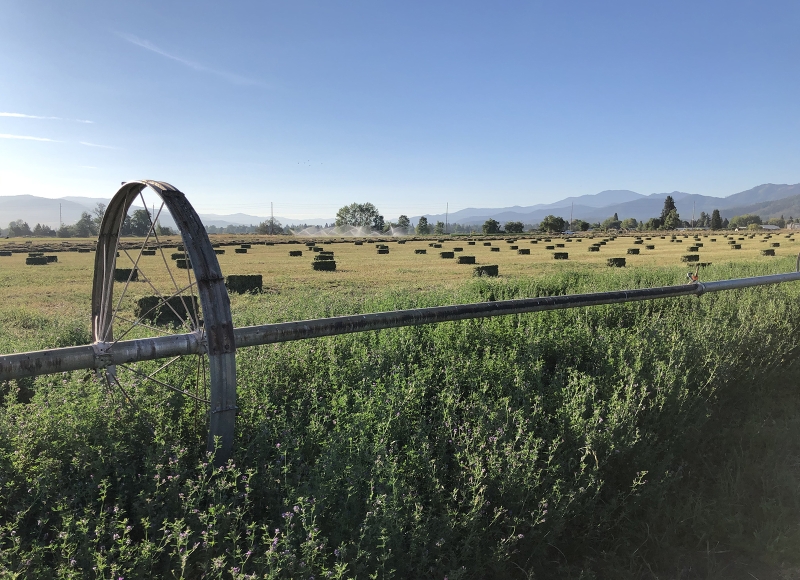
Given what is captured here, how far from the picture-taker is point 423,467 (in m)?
2.64

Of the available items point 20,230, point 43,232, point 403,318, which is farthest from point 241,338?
point 20,230

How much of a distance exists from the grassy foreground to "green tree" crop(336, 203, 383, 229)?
568 ft

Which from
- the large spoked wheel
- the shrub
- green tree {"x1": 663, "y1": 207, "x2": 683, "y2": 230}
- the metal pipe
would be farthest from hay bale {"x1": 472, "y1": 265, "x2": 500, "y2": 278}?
green tree {"x1": 663, "y1": 207, "x2": 683, "y2": 230}

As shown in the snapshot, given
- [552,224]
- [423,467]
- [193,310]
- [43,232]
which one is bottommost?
[423,467]

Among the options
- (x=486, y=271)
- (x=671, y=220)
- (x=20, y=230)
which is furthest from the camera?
(x=671, y=220)

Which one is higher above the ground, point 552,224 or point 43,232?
point 43,232

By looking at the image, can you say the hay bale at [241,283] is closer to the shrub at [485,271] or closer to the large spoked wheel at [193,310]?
the shrub at [485,271]

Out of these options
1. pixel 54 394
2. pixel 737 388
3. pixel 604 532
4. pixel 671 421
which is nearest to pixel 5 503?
pixel 54 394

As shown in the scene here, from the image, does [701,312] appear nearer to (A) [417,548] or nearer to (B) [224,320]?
(A) [417,548]

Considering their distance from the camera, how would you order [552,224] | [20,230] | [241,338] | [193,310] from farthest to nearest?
[20,230] → [552,224] → [241,338] → [193,310]

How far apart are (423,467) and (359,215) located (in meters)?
177

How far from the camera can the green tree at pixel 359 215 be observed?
176125mm

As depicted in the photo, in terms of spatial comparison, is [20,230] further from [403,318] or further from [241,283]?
[403,318]

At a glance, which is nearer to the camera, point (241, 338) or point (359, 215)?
point (241, 338)
